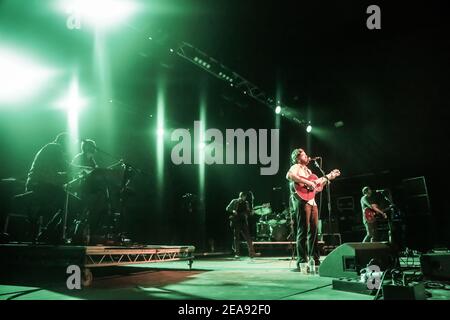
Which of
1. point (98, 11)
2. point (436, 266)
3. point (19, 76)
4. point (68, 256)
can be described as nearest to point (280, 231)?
point (436, 266)

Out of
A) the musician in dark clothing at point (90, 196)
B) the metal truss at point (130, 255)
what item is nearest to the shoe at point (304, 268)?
the metal truss at point (130, 255)

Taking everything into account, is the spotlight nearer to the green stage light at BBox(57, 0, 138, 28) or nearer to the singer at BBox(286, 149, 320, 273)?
the green stage light at BBox(57, 0, 138, 28)

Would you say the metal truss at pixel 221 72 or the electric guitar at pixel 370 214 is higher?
the metal truss at pixel 221 72

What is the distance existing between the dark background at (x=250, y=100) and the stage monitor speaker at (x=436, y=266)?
550 centimetres

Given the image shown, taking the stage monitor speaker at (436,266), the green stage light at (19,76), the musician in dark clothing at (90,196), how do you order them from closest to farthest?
1. the stage monitor speaker at (436,266)
2. the musician in dark clothing at (90,196)
3. the green stage light at (19,76)

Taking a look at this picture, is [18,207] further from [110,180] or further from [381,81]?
[381,81]

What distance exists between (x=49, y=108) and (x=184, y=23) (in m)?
4.20

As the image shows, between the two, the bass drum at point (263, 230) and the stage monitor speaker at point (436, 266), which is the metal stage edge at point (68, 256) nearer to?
the stage monitor speaker at point (436, 266)

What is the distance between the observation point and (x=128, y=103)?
31.5 feet

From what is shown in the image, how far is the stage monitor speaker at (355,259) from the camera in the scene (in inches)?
150

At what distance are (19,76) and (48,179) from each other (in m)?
4.04

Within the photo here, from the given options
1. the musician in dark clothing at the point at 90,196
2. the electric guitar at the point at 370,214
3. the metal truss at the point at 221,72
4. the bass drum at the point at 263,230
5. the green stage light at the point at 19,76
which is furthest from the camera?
the bass drum at the point at 263,230

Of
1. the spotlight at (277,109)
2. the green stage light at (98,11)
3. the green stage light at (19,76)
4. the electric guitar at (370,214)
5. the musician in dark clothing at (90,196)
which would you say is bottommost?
the electric guitar at (370,214)

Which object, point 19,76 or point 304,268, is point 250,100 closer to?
point 19,76
